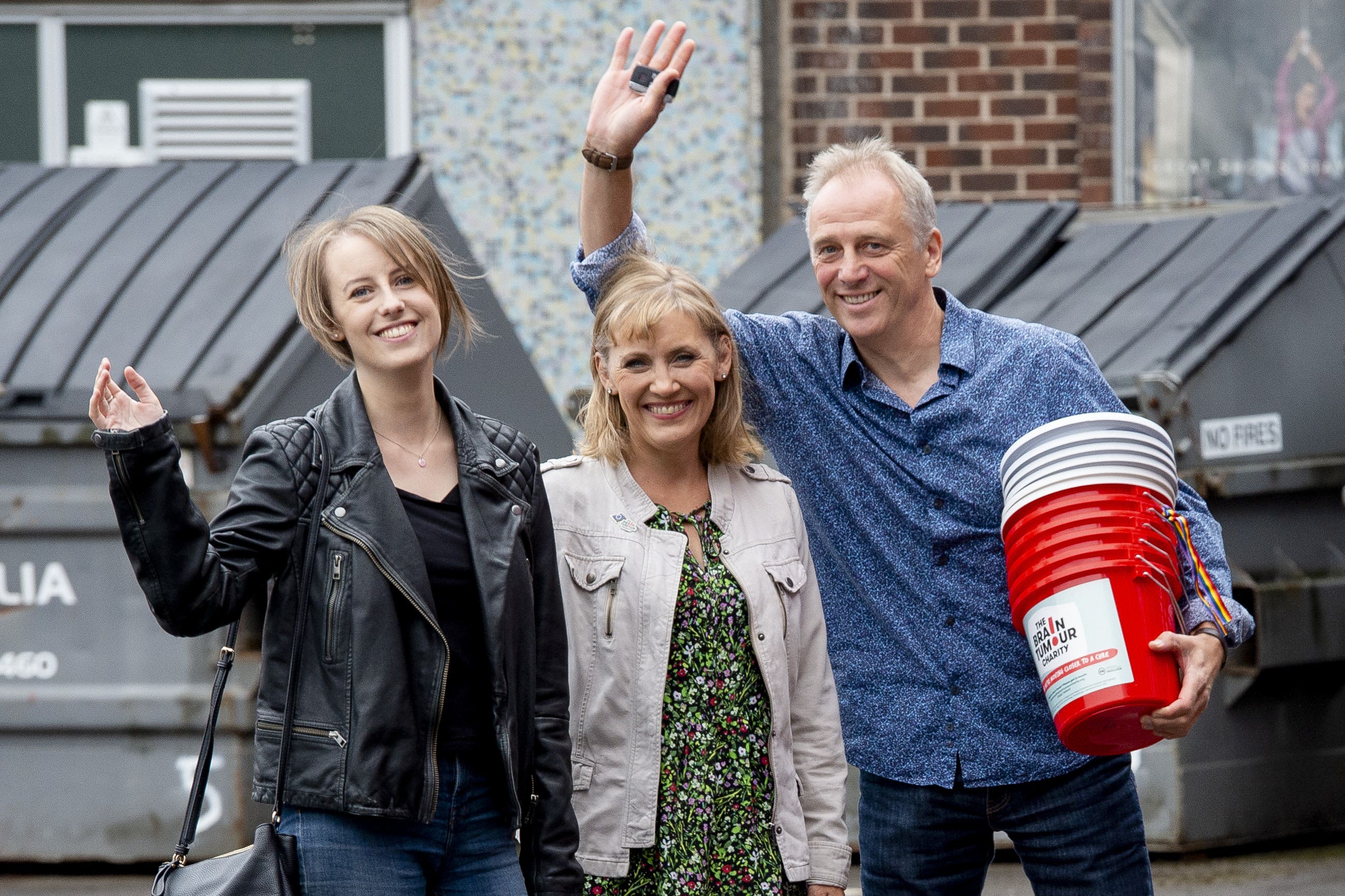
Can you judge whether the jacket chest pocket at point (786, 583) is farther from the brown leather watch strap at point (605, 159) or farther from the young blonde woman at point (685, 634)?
the brown leather watch strap at point (605, 159)

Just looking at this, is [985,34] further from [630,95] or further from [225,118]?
[630,95]

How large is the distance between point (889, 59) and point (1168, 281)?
2.51m

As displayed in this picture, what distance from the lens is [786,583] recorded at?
8.73 feet

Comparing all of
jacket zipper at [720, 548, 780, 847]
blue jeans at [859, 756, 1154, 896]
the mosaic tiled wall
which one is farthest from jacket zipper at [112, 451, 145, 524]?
the mosaic tiled wall

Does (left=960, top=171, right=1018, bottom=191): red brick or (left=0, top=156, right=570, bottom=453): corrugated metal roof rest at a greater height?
(left=960, top=171, right=1018, bottom=191): red brick

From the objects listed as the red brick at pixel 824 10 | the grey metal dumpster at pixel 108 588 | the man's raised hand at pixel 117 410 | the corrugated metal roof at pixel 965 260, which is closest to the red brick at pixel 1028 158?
the red brick at pixel 824 10

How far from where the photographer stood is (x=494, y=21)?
689 cm

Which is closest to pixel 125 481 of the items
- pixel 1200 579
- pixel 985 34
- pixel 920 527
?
pixel 920 527

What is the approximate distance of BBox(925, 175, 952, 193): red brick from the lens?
272 inches

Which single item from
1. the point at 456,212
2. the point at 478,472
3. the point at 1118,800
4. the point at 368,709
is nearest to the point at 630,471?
the point at 478,472

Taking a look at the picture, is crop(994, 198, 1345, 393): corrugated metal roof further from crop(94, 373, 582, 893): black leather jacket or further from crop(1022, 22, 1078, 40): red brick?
crop(94, 373, 582, 893): black leather jacket

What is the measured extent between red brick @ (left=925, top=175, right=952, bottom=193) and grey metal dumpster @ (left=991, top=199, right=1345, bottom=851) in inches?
87.3

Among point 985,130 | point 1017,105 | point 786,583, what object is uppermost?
point 1017,105

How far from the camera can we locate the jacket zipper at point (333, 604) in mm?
2262
